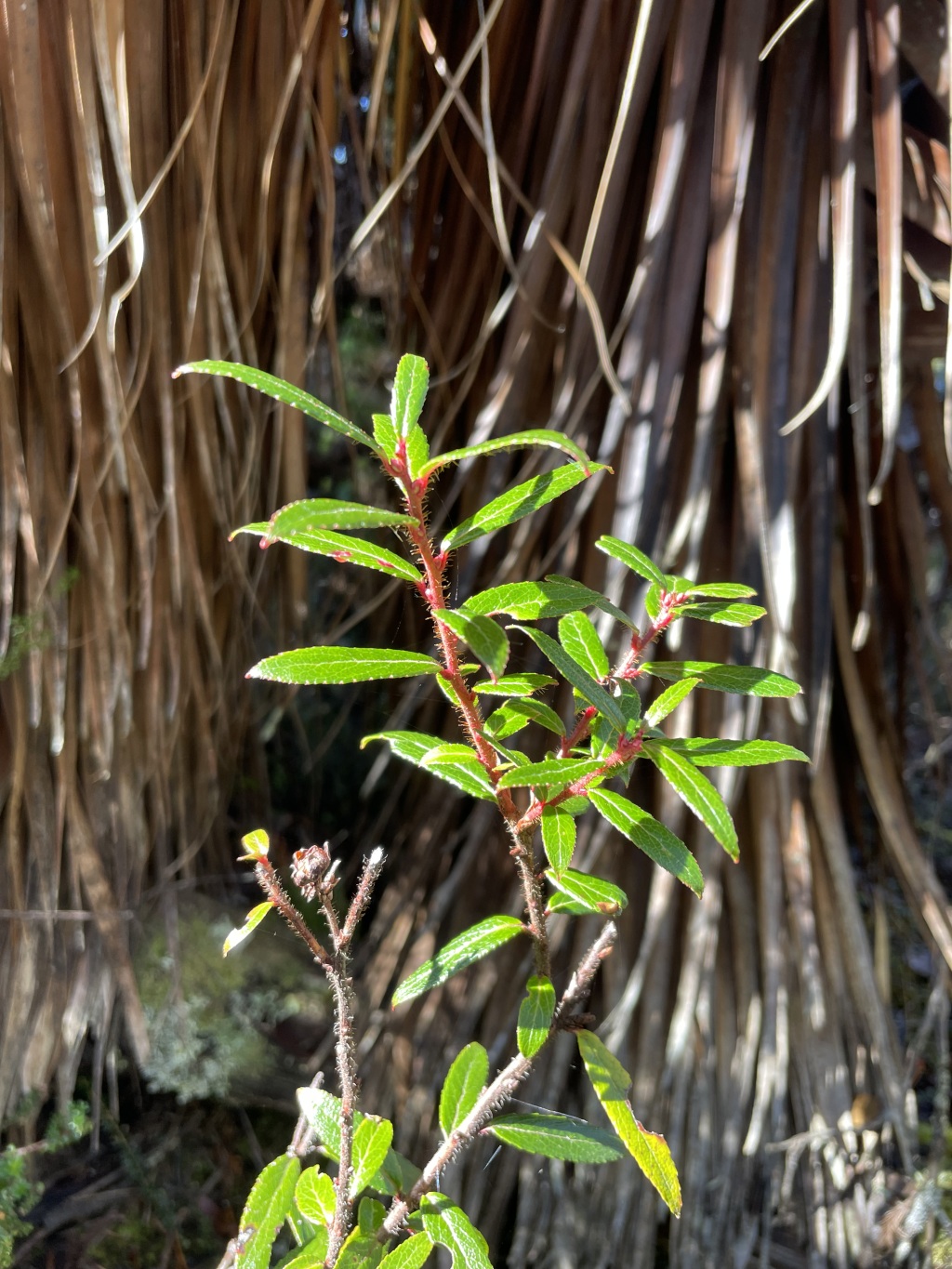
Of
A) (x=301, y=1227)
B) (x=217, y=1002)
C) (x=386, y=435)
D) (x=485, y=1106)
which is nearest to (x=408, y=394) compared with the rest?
(x=386, y=435)

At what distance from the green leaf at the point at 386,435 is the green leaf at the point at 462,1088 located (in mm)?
342

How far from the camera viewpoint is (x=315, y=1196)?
439mm

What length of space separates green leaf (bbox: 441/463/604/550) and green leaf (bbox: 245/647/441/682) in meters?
0.06

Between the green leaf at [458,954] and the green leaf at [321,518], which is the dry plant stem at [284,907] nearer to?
the green leaf at [458,954]

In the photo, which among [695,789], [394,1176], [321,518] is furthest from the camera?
[394,1176]

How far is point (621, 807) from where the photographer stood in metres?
0.37

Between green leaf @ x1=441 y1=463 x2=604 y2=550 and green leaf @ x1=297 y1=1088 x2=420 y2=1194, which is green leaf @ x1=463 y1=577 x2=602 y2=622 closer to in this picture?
green leaf @ x1=441 y1=463 x2=604 y2=550

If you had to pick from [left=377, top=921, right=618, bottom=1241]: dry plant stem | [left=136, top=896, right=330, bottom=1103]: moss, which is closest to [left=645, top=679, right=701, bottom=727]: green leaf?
[left=377, top=921, right=618, bottom=1241]: dry plant stem

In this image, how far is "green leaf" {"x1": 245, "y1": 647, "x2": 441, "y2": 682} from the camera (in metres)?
0.34

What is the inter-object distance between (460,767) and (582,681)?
0.08 m

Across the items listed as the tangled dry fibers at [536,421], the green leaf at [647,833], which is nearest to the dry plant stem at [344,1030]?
the green leaf at [647,833]

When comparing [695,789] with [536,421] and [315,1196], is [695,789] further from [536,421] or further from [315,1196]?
[536,421]

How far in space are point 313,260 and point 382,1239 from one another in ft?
3.00

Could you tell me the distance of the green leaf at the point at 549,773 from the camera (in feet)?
1.07
